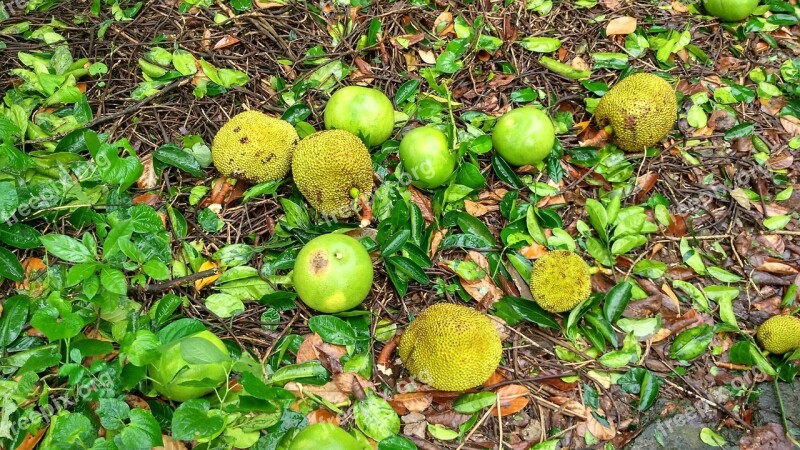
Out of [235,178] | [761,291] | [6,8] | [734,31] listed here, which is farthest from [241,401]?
[734,31]

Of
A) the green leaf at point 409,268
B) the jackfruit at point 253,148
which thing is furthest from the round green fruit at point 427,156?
the jackfruit at point 253,148

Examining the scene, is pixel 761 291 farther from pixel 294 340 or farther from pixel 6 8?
pixel 6 8

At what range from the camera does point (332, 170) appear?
2734mm

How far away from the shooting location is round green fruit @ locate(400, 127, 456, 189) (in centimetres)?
295

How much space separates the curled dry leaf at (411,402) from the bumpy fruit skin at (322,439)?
338mm

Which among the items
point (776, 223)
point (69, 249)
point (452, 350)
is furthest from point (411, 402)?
point (776, 223)

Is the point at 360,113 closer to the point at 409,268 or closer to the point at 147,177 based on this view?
the point at 409,268

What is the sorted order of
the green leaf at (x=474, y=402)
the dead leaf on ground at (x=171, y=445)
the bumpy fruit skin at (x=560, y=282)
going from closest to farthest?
the dead leaf on ground at (x=171, y=445) < the green leaf at (x=474, y=402) < the bumpy fruit skin at (x=560, y=282)

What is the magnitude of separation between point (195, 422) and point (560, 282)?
5.45 feet

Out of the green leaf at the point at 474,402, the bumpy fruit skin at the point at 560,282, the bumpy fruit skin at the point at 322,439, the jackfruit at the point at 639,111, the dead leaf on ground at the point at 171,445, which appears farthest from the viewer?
the jackfruit at the point at 639,111

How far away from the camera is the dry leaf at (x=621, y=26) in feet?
13.0

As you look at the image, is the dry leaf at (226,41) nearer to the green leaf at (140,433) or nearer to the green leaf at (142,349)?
the green leaf at (142,349)

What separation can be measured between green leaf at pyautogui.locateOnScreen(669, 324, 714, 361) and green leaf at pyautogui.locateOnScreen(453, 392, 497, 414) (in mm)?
956

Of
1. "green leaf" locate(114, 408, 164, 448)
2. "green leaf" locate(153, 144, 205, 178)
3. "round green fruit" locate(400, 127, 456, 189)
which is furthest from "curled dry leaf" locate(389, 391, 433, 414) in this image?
"green leaf" locate(153, 144, 205, 178)
